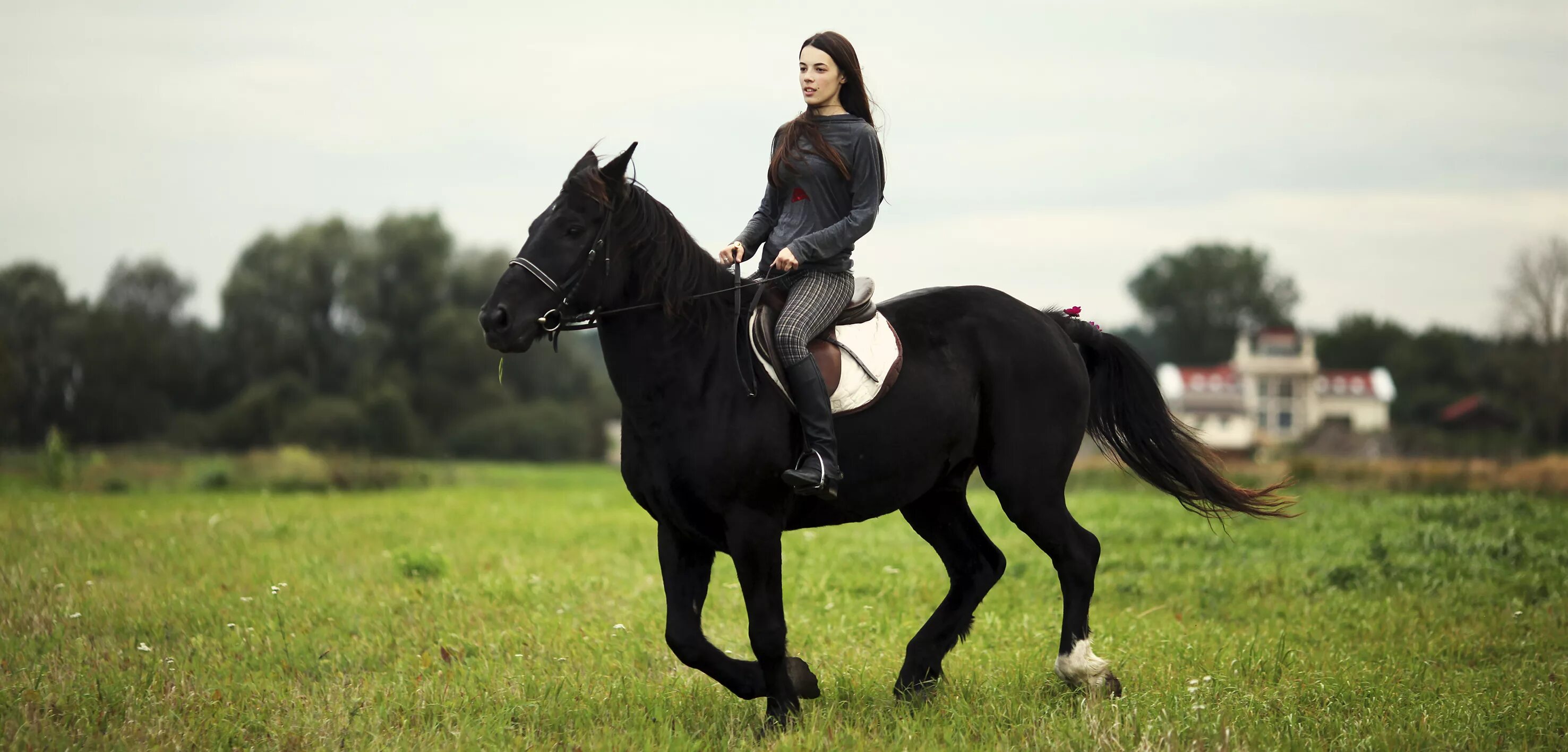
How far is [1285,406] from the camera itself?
247 feet

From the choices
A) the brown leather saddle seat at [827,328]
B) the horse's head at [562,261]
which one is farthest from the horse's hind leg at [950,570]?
the horse's head at [562,261]

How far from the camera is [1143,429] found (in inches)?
266

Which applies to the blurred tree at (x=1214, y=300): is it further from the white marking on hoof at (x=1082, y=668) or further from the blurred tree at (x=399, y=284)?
the white marking on hoof at (x=1082, y=668)

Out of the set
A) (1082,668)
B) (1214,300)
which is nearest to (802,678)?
(1082,668)

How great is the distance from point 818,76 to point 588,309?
153 cm

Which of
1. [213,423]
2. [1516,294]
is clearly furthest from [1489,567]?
[1516,294]

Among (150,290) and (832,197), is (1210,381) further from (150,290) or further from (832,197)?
(832,197)

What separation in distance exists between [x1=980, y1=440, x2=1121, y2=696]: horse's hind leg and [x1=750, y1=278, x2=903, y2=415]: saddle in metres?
0.85

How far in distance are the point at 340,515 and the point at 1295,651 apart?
43.4 ft

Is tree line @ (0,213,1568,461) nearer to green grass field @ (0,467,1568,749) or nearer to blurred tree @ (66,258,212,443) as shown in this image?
blurred tree @ (66,258,212,443)

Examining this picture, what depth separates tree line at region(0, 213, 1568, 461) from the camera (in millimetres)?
30250

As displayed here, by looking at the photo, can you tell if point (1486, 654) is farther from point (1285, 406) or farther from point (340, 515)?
point (1285, 406)

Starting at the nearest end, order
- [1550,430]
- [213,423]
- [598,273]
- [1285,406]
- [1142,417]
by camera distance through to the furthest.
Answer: [598,273] → [1142,417] → [213,423] → [1550,430] → [1285,406]

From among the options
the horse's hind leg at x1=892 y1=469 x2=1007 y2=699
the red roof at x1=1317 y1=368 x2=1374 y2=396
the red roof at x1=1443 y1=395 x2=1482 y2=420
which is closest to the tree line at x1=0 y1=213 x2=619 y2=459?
the horse's hind leg at x1=892 y1=469 x2=1007 y2=699
